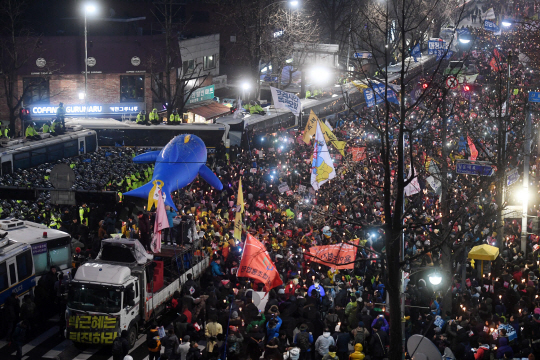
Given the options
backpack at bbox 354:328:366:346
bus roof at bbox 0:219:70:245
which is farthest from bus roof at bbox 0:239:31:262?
backpack at bbox 354:328:366:346

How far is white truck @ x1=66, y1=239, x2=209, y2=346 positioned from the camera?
15.3 metres

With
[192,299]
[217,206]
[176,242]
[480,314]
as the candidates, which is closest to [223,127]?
[217,206]

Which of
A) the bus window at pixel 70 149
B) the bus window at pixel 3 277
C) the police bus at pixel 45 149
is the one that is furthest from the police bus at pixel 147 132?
the bus window at pixel 3 277

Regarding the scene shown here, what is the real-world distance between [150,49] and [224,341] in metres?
33.3

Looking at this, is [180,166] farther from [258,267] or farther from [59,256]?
[258,267]

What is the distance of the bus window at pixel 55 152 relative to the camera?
90.5 ft

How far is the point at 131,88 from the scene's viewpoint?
1768 inches

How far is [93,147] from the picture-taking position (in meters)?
31.0

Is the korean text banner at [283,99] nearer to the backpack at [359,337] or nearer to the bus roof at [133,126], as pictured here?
the bus roof at [133,126]

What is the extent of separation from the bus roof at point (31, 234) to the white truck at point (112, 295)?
8.80 ft

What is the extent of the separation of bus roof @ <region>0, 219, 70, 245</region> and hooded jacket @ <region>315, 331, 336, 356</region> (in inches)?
336

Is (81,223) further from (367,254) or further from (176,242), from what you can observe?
(367,254)

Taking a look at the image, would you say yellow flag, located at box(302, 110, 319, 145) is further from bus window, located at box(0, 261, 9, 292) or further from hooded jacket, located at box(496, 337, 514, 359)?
hooded jacket, located at box(496, 337, 514, 359)

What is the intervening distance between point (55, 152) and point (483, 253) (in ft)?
58.4
